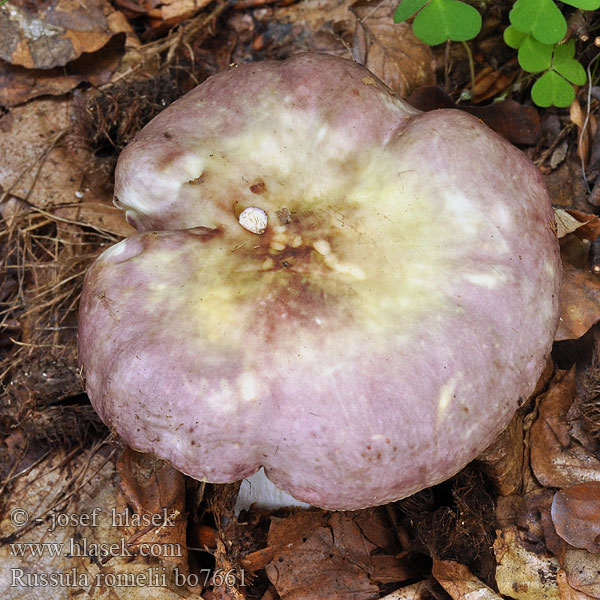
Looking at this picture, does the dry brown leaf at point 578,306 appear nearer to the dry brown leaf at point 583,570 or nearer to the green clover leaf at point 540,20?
the dry brown leaf at point 583,570

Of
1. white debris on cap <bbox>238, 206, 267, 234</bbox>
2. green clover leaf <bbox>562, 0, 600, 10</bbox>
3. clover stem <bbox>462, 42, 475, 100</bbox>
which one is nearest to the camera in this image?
white debris on cap <bbox>238, 206, 267, 234</bbox>

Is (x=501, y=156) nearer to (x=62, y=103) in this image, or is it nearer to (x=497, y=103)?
(x=497, y=103)

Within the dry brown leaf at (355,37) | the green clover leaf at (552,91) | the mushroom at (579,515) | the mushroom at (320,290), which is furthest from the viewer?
A: the dry brown leaf at (355,37)

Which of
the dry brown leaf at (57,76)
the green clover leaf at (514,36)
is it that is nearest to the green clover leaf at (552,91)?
the green clover leaf at (514,36)

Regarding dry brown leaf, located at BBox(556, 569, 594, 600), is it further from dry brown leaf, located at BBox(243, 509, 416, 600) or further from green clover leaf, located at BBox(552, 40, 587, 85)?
green clover leaf, located at BBox(552, 40, 587, 85)

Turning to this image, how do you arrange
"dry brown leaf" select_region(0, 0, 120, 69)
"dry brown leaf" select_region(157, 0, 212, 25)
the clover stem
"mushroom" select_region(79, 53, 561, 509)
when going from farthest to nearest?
"dry brown leaf" select_region(157, 0, 212, 25), "dry brown leaf" select_region(0, 0, 120, 69), the clover stem, "mushroom" select_region(79, 53, 561, 509)

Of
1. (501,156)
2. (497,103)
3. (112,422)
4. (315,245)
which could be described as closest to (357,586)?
(112,422)

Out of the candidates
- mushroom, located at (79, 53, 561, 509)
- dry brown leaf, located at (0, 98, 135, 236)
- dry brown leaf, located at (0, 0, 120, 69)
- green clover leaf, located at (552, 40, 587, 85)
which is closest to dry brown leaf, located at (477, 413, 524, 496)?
mushroom, located at (79, 53, 561, 509)
